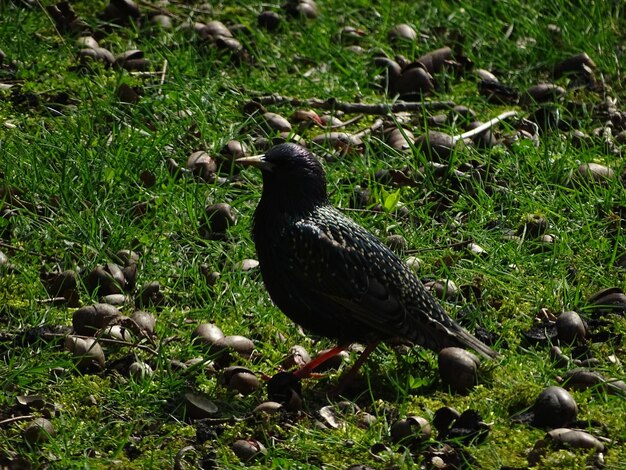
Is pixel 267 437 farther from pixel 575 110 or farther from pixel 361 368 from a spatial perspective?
pixel 575 110

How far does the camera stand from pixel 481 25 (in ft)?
25.6

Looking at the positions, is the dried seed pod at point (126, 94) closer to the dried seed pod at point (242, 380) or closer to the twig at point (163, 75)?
the twig at point (163, 75)

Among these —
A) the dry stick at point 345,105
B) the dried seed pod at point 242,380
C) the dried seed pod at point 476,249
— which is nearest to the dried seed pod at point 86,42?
the dry stick at point 345,105

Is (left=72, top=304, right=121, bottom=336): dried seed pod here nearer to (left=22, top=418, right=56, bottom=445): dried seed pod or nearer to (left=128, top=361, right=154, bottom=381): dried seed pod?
(left=128, top=361, right=154, bottom=381): dried seed pod

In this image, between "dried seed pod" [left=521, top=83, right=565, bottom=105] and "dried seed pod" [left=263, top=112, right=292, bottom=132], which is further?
"dried seed pod" [left=521, top=83, right=565, bottom=105]

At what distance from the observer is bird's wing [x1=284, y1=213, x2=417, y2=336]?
471cm

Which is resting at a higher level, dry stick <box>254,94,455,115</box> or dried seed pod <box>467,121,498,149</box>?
dried seed pod <box>467,121,498,149</box>

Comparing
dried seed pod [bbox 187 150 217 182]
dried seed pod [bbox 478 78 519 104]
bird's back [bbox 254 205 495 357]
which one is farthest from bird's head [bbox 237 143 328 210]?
dried seed pod [bbox 478 78 519 104]

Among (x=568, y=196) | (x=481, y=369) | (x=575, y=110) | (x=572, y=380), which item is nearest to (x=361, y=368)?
(x=481, y=369)

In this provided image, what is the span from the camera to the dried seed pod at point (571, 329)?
5.00 metres

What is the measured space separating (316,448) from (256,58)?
3624 millimetres

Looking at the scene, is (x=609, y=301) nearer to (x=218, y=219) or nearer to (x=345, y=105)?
(x=218, y=219)

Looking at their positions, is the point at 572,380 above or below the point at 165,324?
above

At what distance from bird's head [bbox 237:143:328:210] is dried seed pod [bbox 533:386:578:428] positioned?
126cm
